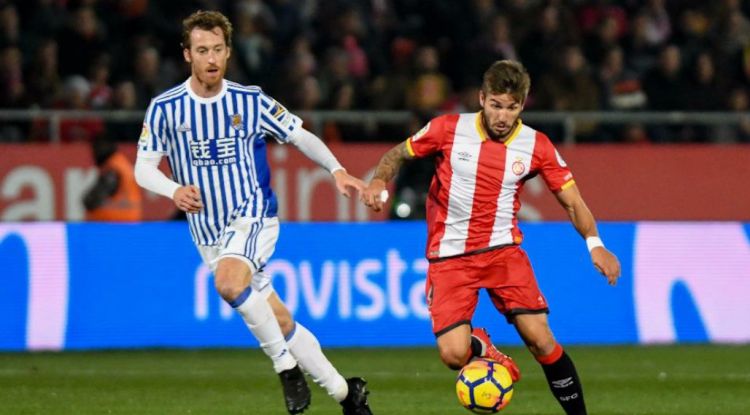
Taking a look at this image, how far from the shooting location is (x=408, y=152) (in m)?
7.91

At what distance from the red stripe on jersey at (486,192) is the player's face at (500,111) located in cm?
13

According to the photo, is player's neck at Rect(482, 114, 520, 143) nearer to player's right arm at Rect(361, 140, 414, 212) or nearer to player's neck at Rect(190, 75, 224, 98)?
player's right arm at Rect(361, 140, 414, 212)

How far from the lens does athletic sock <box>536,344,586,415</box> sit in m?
7.73

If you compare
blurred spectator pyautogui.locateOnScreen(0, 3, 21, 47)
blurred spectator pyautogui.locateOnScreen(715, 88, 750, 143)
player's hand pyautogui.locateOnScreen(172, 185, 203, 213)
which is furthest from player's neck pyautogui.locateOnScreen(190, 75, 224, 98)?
blurred spectator pyautogui.locateOnScreen(715, 88, 750, 143)

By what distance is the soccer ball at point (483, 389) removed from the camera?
7.43m

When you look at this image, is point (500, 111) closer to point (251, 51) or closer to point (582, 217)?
point (582, 217)

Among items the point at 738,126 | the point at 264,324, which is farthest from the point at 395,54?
the point at 264,324

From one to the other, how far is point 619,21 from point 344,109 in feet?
12.2

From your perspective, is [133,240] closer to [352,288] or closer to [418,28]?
[352,288]

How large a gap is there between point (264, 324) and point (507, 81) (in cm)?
160

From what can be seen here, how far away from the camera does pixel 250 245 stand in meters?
7.72

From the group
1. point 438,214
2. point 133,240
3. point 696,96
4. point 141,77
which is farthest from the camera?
point 696,96

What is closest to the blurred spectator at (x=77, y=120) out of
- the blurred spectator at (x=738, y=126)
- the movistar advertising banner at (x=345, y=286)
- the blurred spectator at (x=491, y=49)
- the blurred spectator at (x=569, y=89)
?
the movistar advertising banner at (x=345, y=286)

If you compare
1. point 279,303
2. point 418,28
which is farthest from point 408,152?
point 418,28
